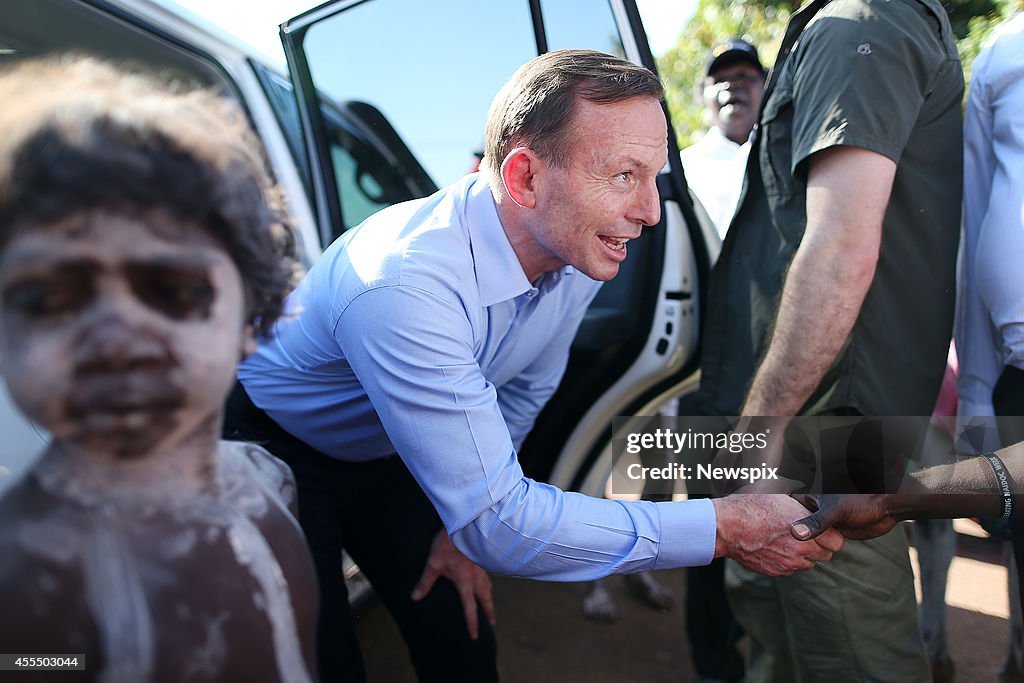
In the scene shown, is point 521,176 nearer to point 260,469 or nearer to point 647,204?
point 647,204

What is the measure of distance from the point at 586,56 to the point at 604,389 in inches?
45.7

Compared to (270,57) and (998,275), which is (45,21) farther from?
(998,275)

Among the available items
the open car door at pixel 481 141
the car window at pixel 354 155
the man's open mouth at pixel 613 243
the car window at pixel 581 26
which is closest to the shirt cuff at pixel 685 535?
the man's open mouth at pixel 613 243

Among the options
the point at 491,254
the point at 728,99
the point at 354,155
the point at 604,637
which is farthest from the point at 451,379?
the point at 728,99

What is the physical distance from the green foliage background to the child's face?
60.7 inches

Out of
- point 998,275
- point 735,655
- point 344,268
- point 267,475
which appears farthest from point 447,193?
point 735,655

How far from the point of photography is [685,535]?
1.38 m

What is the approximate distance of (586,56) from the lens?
142cm

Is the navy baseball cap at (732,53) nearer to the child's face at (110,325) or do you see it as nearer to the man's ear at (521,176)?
the man's ear at (521,176)

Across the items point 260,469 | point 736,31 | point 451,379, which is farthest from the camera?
point 736,31

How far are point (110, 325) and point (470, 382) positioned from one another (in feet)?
2.04

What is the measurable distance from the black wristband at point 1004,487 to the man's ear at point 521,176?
1070 millimetres

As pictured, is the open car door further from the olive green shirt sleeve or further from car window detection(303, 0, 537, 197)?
the olive green shirt sleeve

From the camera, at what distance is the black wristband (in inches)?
59.8
